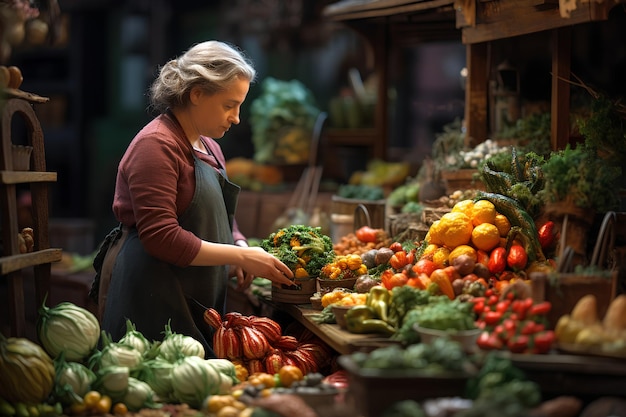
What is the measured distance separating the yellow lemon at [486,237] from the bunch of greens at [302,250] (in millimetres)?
904

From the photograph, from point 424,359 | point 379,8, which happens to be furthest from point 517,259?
point 379,8

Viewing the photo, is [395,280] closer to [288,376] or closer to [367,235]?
[288,376]

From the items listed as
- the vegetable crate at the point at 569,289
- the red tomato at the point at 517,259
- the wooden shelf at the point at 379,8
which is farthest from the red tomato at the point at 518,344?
the wooden shelf at the point at 379,8

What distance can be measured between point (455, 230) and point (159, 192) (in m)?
1.59

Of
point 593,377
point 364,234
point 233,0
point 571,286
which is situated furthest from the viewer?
point 233,0

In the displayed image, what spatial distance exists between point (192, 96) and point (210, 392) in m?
1.64

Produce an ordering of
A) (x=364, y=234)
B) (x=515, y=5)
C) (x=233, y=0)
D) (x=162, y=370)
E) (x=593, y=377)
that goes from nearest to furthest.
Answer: (x=593, y=377)
(x=162, y=370)
(x=515, y=5)
(x=364, y=234)
(x=233, y=0)

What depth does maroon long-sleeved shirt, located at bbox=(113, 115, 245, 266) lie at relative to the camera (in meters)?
4.41

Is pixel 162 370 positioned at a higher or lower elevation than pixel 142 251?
lower

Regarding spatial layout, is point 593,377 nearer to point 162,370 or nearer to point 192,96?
point 162,370

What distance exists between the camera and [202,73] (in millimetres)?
4641

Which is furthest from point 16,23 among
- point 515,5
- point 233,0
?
point 233,0

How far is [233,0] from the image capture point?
480 inches

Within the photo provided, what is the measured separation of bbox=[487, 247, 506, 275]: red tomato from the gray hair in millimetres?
1653
